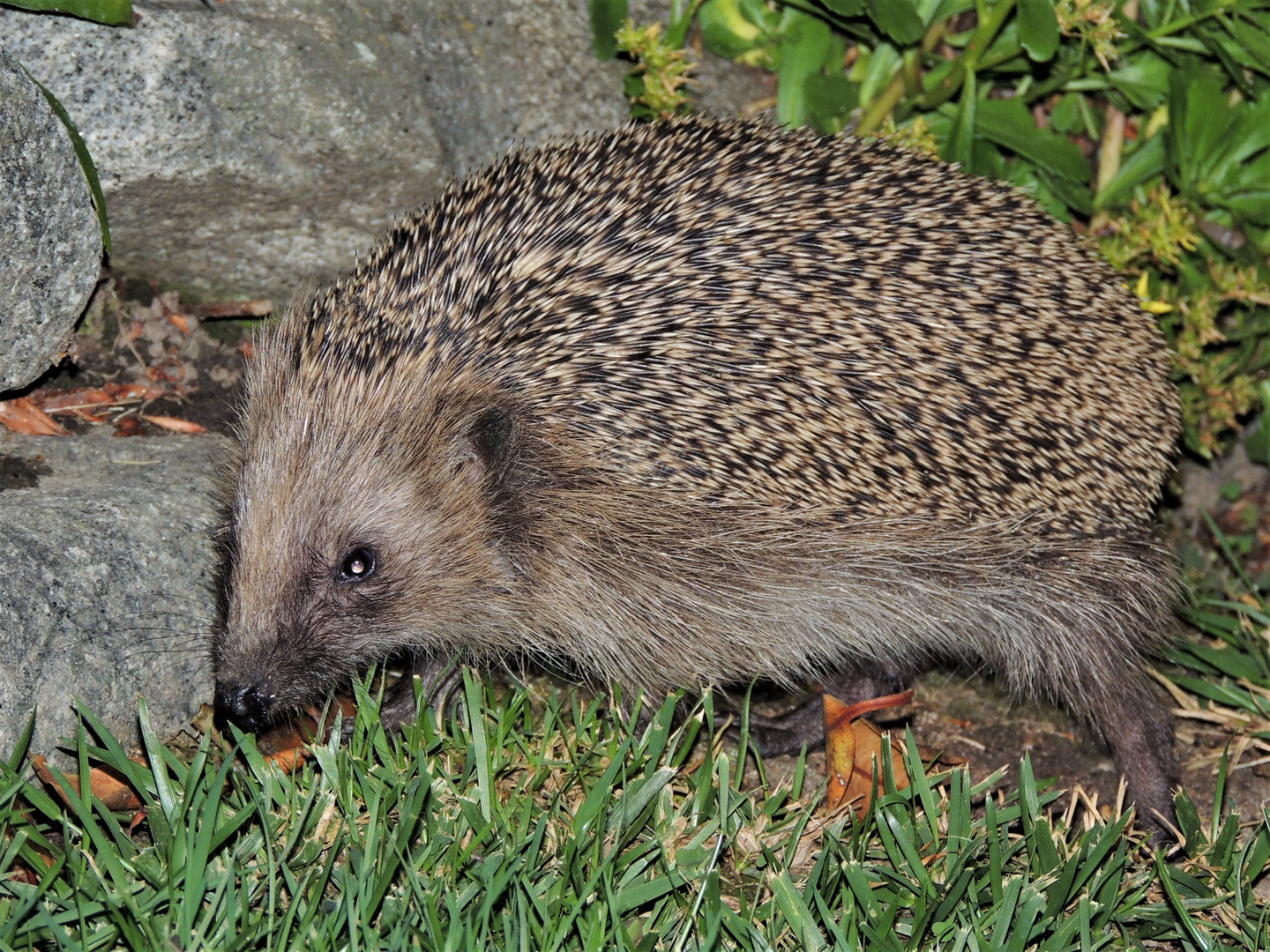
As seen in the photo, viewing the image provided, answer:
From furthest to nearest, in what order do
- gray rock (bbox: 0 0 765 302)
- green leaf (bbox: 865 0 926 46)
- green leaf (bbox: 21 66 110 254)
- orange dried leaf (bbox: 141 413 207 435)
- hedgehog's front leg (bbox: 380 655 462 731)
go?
green leaf (bbox: 865 0 926 46) → orange dried leaf (bbox: 141 413 207 435) → gray rock (bbox: 0 0 765 302) → hedgehog's front leg (bbox: 380 655 462 731) → green leaf (bbox: 21 66 110 254)

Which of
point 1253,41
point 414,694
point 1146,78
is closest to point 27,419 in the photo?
point 414,694

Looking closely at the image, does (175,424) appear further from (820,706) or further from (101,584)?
(820,706)

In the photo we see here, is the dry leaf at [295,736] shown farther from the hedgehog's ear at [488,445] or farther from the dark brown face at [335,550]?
the hedgehog's ear at [488,445]

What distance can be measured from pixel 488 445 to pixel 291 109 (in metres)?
1.39

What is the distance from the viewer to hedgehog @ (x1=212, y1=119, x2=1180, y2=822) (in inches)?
127

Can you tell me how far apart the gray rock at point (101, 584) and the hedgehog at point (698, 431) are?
21 cm

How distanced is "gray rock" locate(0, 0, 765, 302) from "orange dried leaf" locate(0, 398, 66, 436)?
0.55 meters

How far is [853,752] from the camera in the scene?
11.4 ft

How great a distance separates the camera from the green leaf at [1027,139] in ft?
14.5

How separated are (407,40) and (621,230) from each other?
4.47 ft

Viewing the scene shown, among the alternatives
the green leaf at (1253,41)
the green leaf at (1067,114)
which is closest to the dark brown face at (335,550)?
the green leaf at (1067,114)

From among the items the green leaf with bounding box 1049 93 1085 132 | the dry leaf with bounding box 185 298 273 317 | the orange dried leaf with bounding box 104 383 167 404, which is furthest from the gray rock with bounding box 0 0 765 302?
the green leaf with bounding box 1049 93 1085 132

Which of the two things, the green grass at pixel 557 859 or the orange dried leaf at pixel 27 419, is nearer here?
the green grass at pixel 557 859

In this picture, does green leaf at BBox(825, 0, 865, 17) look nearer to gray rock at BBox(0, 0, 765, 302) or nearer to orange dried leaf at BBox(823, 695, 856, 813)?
gray rock at BBox(0, 0, 765, 302)
